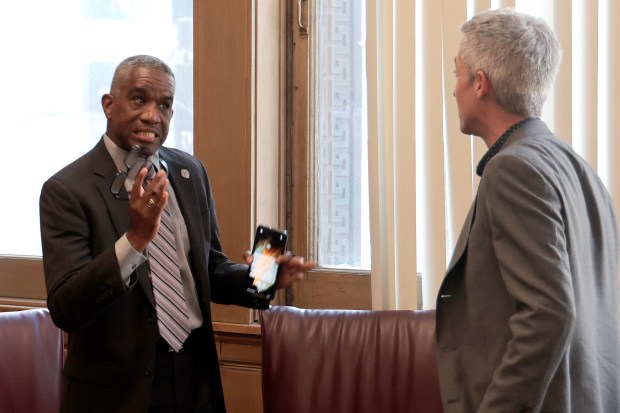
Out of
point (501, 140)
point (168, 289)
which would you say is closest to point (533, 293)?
point (501, 140)

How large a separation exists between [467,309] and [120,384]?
0.98m

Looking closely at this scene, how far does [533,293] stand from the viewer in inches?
64.0

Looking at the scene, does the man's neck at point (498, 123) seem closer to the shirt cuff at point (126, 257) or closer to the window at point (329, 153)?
the shirt cuff at point (126, 257)

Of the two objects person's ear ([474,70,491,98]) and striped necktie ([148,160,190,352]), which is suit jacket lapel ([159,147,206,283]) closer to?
striped necktie ([148,160,190,352])

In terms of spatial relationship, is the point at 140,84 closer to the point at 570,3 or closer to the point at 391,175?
the point at 391,175

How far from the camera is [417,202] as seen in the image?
3.02m

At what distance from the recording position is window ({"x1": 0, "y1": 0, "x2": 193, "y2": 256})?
3684 mm

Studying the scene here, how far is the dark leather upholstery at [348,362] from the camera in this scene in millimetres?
2676

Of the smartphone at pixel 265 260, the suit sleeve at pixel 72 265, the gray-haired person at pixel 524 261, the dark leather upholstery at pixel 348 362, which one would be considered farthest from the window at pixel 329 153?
the gray-haired person at pixel 524 261

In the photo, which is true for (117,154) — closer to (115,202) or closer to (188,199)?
(115,202)

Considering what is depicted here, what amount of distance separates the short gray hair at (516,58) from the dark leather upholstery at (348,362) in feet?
3.51

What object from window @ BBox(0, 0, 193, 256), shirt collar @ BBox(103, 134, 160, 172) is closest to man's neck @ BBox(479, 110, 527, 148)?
shirt collar @ BBox(103, 134, 160, 172)

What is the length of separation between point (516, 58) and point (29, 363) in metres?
1.79

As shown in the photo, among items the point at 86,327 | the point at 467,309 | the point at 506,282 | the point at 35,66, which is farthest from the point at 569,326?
the point at 35,66
